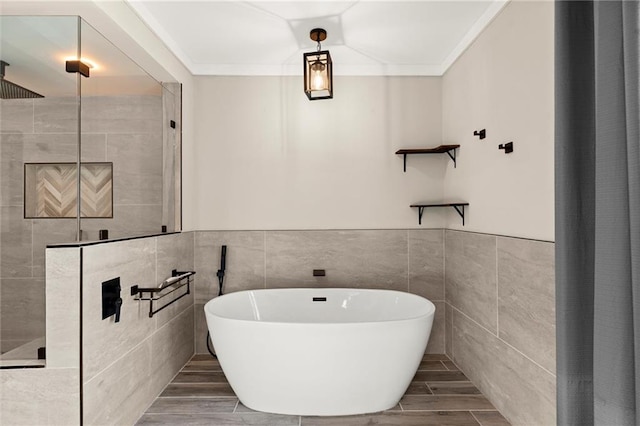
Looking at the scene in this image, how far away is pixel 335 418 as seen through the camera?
225 cm

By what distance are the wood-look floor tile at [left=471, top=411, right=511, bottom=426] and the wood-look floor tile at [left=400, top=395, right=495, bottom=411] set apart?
57 mm

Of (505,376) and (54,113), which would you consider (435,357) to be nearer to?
(505,376)

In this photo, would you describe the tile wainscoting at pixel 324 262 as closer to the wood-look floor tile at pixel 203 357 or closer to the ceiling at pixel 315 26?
the wood-look floor tile at pixel 203 357

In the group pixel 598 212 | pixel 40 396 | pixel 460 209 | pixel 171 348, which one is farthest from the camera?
pixel 460 209

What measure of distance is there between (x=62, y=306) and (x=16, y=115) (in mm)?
1080

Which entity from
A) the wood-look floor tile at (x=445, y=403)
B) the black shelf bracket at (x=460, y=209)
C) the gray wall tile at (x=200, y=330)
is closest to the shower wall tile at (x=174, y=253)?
the gray wall tile at (x=200, y=330)

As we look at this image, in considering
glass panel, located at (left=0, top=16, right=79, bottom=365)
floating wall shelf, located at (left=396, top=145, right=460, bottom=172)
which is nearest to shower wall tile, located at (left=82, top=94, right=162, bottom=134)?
glass panel, located at (left=0, top=16, right=79, bottom=365)

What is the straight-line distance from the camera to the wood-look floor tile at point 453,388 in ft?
8.48

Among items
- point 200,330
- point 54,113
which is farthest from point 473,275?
point 54,113

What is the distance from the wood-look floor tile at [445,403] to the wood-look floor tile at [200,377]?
49.5 inches

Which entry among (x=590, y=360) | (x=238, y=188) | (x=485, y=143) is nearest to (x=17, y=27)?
(x=238, y=188)

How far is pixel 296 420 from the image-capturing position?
224 centimetres

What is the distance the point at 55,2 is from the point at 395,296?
2.67 m

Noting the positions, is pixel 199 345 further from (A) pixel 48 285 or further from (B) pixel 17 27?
(B) pixel 17 27
